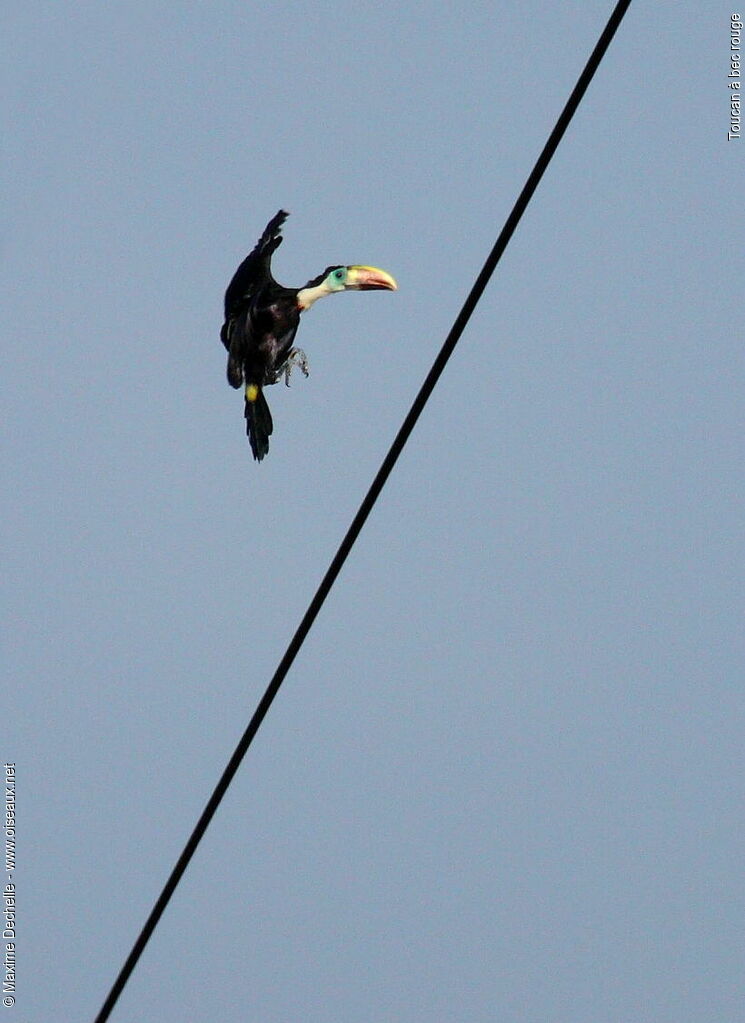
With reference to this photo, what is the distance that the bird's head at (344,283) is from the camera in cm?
1245

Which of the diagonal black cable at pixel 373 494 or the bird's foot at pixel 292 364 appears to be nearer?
the diagonal black cable at pixel 373 494

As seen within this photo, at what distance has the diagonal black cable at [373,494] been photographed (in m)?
6.96

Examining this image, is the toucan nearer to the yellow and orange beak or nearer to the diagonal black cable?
the yellow and orange beak

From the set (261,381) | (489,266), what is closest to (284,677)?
(489,266)

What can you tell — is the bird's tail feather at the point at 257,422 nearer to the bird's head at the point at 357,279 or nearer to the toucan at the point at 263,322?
the toucan at the point at 263,322

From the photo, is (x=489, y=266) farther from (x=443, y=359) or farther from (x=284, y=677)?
(x=284, y=677)

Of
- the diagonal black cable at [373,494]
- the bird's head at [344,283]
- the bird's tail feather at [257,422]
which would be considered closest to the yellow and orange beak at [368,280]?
the bird's head at [344,283]

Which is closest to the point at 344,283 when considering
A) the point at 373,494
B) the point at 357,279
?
the point at 357,279

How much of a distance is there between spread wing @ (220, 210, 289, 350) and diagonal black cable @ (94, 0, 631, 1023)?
535cm

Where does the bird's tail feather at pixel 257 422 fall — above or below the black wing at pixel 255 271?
below

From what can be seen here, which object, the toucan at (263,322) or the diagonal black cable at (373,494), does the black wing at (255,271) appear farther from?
the diagonal black cable at (373,494)

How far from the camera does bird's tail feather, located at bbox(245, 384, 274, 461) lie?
1230 cm

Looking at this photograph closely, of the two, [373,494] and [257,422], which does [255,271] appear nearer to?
[257,422]

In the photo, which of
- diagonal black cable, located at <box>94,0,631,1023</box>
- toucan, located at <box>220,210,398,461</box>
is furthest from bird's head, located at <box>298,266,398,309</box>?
Answer: diagonal black cable, located at <box>94,0,631,1023</box>
